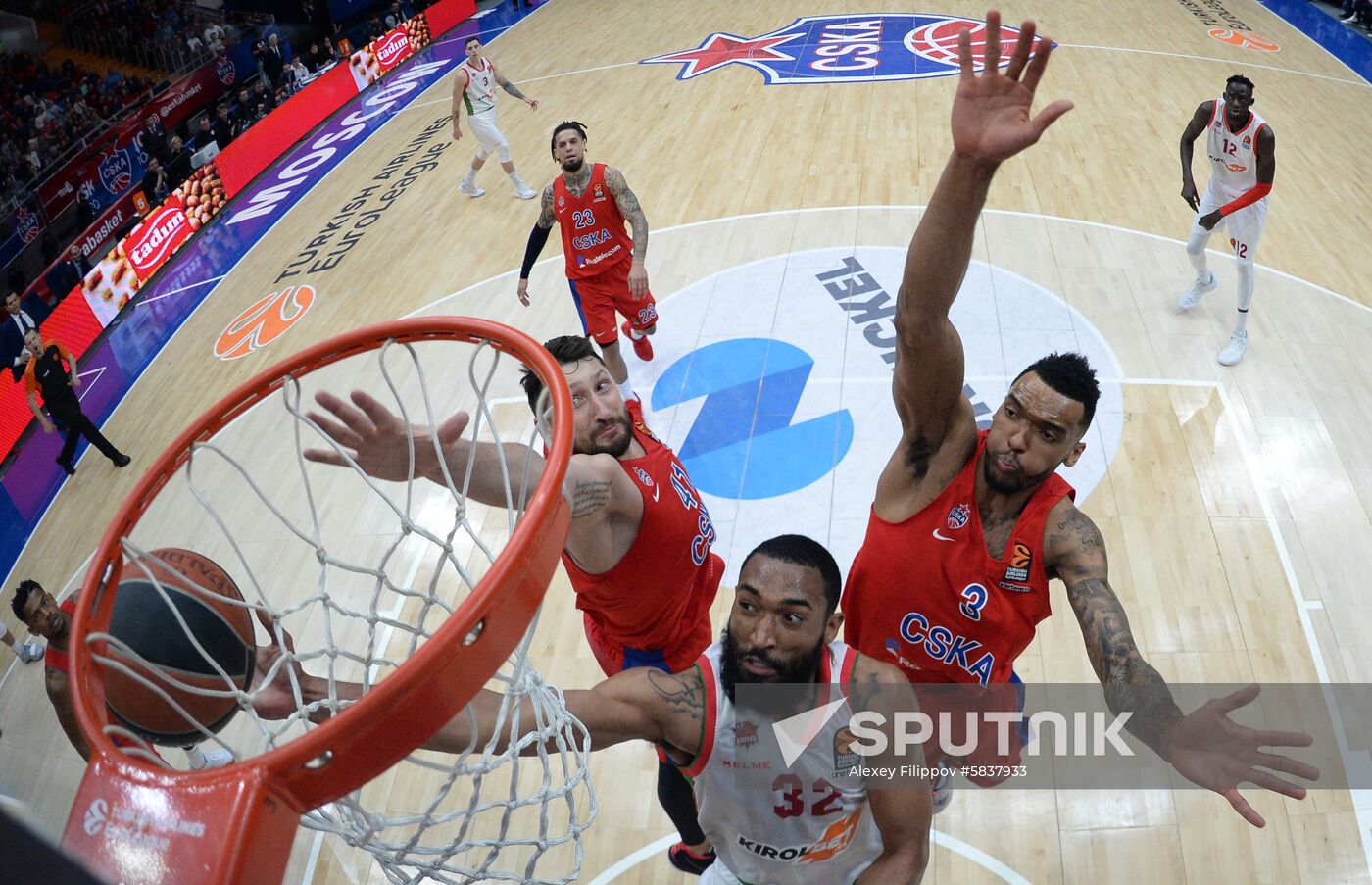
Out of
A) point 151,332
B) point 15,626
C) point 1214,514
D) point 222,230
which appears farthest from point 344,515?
point 222,230

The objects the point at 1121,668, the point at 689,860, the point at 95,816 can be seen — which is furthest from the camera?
the point at 689,860

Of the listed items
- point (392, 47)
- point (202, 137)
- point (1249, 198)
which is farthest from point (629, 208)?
point (392, 47)

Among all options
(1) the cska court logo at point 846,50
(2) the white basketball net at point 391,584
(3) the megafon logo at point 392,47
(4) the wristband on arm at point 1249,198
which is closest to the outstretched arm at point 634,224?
(2) the white basketball net at point 391,584

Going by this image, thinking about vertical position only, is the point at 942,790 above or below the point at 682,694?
below

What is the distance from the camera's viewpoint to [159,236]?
10406 millimetres

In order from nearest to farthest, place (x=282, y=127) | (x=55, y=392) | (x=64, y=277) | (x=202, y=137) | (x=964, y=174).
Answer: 1. (x=964, y=174)
2. (x=55, y=392)
3. (x=64, y=277)
4. (x=202, y=137)
5. (x=282, y=127)

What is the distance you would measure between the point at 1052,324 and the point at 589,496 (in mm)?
5222

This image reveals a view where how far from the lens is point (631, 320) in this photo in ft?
21.5

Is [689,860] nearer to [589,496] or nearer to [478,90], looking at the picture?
[589,496]

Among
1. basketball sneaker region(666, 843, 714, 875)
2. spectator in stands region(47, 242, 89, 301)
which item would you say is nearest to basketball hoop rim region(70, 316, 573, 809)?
basketball sneaker region(666, 843, 714, 875)

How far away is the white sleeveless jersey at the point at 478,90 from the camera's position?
10.1 m

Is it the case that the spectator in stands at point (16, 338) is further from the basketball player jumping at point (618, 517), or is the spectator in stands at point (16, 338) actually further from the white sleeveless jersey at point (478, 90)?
the basketball player jumping at point (618, 517)

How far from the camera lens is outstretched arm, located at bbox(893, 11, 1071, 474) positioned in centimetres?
208

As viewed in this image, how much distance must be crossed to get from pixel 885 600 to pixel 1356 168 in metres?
9.23
